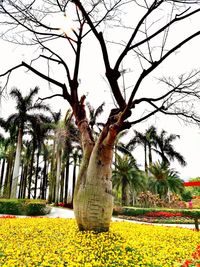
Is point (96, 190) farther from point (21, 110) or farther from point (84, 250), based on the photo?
point (21, 110)

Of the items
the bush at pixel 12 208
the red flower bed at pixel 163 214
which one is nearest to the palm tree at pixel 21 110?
the bush at pixel 12 208

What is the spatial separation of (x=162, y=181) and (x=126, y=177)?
4798 millimetres

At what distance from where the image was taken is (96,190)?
19.9 ft

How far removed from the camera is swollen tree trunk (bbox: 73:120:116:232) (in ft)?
19.7

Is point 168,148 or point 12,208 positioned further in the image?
point 168,148

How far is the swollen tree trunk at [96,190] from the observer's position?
236 inches

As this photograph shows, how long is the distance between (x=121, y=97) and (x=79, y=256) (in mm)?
3966

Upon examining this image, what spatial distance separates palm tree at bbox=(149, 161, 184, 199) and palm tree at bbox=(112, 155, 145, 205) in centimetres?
235

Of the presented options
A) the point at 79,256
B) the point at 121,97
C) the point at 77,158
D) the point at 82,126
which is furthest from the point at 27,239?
the point at 77,158

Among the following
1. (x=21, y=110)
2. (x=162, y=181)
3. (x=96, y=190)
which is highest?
(x=21, y=110)

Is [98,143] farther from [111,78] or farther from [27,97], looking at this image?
[27,97]

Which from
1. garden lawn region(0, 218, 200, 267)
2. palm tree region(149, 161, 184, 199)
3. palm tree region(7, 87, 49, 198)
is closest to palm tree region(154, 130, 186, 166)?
palm tree region(149, 161, 184, 199)

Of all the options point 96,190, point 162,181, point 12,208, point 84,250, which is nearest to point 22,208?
point 12,208

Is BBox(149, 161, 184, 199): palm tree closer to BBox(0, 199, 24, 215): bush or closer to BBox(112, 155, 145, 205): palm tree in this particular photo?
BBox(112, 155, 145, 205): palm tree
